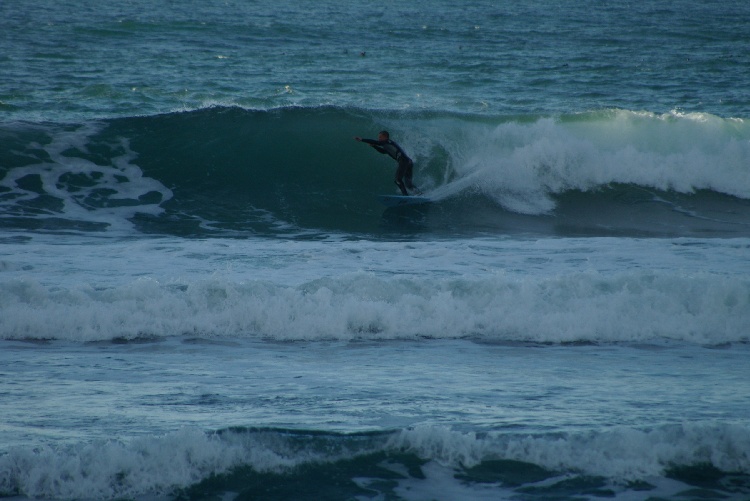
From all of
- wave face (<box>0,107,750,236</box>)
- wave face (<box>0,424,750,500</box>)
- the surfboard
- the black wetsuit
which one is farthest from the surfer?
wave face (<box>0,424,750,500</box>)

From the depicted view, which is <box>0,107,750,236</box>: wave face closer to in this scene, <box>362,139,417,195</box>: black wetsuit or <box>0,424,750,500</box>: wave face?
<box>362,139,417,195</box>: black wetsuit

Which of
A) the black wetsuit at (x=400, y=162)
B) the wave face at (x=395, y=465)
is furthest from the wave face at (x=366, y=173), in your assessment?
the wave face at (x=395, y=465)

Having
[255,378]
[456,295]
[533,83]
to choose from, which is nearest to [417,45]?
[533,83]

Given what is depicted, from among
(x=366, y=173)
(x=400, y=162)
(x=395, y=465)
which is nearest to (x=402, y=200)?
(x=400, y=162)

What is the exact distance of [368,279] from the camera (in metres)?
8.59

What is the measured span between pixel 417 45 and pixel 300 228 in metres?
16.9

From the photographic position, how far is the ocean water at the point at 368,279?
4848 mm

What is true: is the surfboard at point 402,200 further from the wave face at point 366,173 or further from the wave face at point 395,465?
the wave face at point 395,465

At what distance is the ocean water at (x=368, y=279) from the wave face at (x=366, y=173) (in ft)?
0.21

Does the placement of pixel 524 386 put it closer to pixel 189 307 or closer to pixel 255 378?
Answer: pixel 255 378

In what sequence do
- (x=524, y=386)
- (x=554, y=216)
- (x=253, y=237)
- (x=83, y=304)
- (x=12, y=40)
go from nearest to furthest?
(x=524, y=386) → (x=83, y=304) → (x=253, y=237) → (x=554, y=216) → (x=12, y=40)

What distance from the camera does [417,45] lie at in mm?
28609

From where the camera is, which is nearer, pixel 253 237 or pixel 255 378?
pixel 255 378

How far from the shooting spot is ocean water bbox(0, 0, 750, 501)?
485 cm
